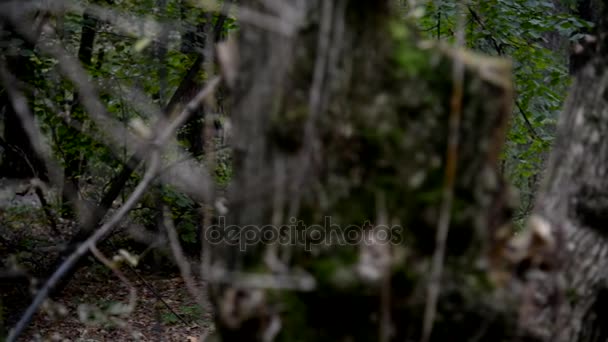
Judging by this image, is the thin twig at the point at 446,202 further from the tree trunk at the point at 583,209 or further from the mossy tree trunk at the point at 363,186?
the tree trunk at the point at 583,209

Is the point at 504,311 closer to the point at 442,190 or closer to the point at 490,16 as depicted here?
the point at 442,190

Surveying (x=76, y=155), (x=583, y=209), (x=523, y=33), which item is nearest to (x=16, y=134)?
(x=76, y=155)

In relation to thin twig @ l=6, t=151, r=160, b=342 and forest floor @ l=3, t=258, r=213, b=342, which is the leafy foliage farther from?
forest floor @ l=3, t=258, r=213, b=342

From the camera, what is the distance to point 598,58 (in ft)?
5.75

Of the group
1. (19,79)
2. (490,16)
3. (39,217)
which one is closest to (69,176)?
(39,217)

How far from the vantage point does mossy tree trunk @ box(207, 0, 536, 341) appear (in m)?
1.21

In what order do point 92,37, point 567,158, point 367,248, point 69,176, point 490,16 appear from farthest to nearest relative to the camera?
1. point 92,37
2. point 69,176
3. point 490,16
4. point 567,158
5. point 367,248

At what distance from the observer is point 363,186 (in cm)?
126

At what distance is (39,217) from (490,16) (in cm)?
638

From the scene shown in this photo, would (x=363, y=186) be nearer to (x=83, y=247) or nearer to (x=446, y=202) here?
(x=446, y=202)

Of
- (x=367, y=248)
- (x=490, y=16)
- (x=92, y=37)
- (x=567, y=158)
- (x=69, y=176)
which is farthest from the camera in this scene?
(x=92, y=37)

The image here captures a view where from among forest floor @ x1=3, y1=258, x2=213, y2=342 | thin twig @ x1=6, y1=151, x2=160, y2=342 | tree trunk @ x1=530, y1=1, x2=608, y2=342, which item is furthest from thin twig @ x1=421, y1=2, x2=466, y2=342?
forest floor @ x1=3, y1=258, x2=213, y2=342
